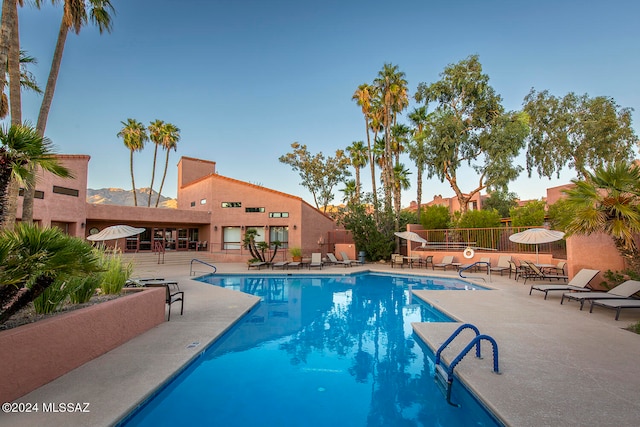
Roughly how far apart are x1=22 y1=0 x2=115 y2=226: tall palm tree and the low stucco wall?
5.41m

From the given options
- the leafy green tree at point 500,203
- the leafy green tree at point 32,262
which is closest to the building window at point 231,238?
the leafy green tree at point 32,262

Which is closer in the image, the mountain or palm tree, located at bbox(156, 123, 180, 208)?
palm tree, located at bbox(156, 123, 180, 208)

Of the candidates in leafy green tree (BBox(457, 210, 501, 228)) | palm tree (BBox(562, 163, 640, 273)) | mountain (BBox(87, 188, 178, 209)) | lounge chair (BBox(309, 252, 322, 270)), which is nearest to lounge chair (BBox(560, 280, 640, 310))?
palm tree (BBox(562, 163, 640, 273))

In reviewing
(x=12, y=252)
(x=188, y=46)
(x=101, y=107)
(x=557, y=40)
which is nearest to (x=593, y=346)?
(x=12, y=252)

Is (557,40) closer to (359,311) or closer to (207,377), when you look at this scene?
(359,311)

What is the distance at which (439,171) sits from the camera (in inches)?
909

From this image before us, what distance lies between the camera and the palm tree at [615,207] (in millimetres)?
6523

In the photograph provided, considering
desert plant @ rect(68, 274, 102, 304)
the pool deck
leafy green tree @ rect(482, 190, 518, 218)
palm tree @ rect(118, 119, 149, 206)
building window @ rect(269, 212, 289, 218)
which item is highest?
palm tree @ rect(118, 119, 149, 206)

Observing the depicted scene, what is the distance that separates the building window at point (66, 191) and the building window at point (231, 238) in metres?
9.58

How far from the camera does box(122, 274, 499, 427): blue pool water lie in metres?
3.59

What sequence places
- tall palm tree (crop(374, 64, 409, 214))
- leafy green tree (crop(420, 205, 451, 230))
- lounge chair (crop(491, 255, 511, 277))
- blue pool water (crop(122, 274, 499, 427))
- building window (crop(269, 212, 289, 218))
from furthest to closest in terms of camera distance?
building window (crop(269, 212, 289, 218)) → tall palm tree (crop(374, 64, 409, 214)) → leafy green tree (crop(420, 205, 451, 230)) → lounge chair (crop(491, 255, 511, 277)) → blue pool water (crop(122, 274, 499, 427))

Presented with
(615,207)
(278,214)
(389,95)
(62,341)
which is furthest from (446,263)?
(62,341)

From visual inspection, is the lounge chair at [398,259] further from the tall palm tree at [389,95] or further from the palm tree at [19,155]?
the palm tree at [19,155]

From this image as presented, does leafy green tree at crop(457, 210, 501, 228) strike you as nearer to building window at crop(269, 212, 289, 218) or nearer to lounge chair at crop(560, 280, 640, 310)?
lounge chair at crop(560, 280, 640, 310)
